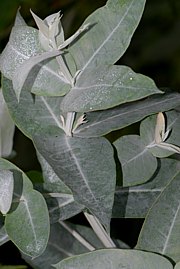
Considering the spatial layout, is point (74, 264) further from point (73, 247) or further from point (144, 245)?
point (73, 247)

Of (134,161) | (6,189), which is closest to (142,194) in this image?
(134,161)

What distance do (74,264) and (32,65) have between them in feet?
0.51

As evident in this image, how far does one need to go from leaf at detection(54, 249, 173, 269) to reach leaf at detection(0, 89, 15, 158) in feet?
0.59

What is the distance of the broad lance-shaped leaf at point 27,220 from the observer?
528mm

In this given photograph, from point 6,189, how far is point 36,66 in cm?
10

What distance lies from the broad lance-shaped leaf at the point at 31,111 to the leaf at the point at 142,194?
0.32 feet

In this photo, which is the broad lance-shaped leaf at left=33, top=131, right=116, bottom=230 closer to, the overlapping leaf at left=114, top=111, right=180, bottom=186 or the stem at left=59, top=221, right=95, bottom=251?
the overlapping leaf at left=114, top=111, right=180, bottom=186

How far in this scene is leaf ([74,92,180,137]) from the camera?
0.53m

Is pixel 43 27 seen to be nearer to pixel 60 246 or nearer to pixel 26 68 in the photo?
pixel 26 68

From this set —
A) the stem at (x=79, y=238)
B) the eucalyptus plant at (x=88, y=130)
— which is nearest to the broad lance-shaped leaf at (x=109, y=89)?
the eucalyptus plant at (x=88, y=130)

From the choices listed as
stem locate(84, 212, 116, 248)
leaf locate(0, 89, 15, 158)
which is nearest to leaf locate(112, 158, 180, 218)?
stem locate(84, 212, 116, 248)

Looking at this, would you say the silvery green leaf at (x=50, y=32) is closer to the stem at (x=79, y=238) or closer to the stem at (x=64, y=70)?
the stem at (x=64, y=70)

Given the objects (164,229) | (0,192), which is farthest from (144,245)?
(0,192)

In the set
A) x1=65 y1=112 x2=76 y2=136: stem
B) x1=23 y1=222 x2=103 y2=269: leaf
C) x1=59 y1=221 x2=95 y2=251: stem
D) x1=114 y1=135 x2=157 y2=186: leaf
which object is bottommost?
x1=23 y1=222 x2=103 y2=269: leaf
